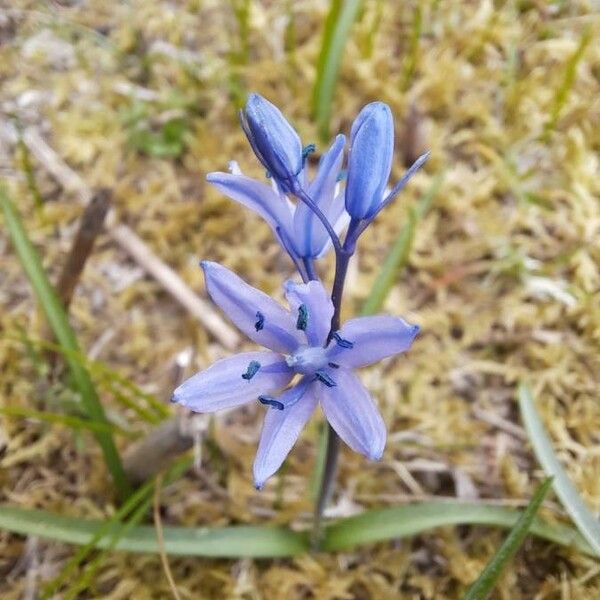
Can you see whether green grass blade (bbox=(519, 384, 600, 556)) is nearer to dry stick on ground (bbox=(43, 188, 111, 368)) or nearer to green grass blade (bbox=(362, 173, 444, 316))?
green grass blade (bbox=(362, 173, 444, 316))

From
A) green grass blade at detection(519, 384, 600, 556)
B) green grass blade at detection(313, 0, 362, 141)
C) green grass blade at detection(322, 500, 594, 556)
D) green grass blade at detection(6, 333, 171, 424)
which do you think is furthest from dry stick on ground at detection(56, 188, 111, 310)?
green grass blade at detection(519, 384, 600, 556)

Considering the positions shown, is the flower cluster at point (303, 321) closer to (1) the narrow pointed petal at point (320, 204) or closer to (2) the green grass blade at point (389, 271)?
(1) the narrow pointed petal at point (320, 204)

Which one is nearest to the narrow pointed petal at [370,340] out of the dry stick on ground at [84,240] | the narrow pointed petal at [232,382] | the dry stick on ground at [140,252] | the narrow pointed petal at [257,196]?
the narrow pointed petal at [232,382]

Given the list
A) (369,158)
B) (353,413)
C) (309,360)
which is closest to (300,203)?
(369,158)

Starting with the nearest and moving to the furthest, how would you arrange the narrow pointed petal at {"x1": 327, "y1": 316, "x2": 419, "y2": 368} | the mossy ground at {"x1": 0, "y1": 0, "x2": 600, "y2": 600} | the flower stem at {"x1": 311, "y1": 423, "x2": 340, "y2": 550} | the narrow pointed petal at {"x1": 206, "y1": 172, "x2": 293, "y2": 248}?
the narrow pointed petal at {"x1": 327, "y1": 316, "x2": 419, "y2": 368} < the narrow pointed petal at {"x1": 206, "y1": 172, "x2": 293, "y2": 248} < the flower stem at {"x1": 311, "y1": 423, "x2": 340, "y2": 550} < the mossy ground at {"x1": 0, "y1": 0, "x2": 600, "y2": 600}

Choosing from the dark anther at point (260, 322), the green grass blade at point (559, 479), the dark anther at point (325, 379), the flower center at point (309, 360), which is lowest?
the green grass blade at point (559, 479)

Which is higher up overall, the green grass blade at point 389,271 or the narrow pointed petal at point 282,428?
the narrow pointed petal at point 282,428

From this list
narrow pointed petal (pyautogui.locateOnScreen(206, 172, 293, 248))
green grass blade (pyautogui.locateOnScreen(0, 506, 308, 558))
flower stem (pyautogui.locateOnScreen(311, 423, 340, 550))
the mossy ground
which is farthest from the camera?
the mossy ground
